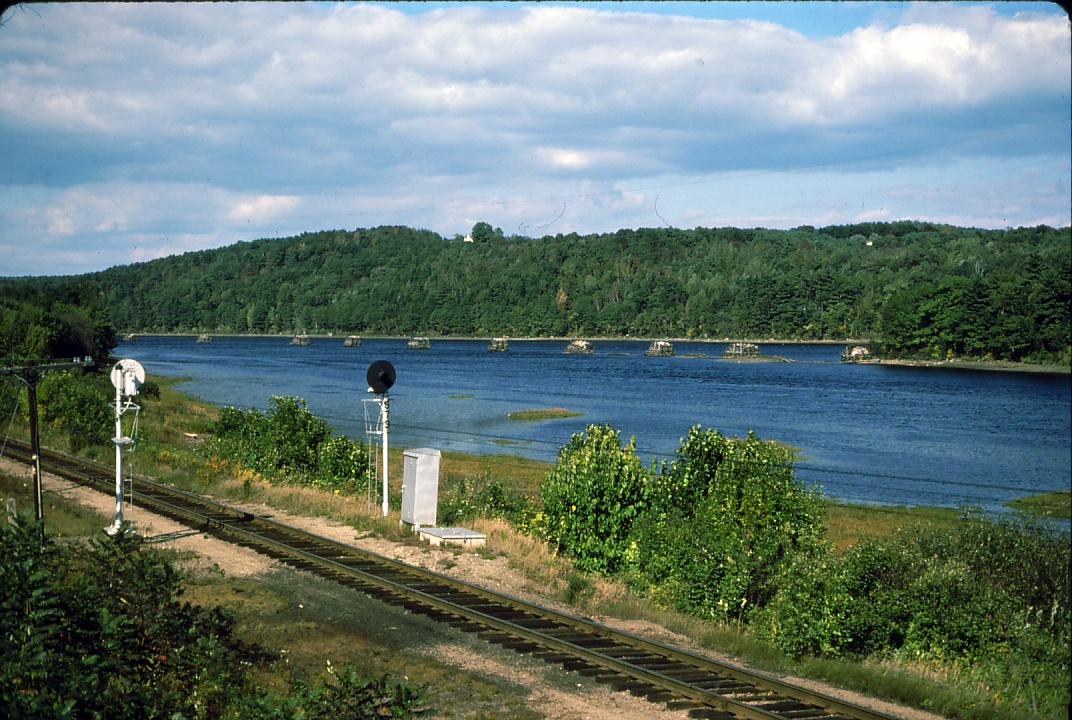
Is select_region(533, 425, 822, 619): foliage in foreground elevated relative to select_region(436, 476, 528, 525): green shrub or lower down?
elevated

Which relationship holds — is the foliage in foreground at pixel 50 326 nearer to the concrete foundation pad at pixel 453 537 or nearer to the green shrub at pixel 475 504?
the green shrub at pixel 475 504

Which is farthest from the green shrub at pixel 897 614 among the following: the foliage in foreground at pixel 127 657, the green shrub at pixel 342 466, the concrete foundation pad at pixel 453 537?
the green shrub at pixel 342 466

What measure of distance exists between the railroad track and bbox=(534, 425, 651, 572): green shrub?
Result: 379 cm

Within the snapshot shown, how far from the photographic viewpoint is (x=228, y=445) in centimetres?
2970

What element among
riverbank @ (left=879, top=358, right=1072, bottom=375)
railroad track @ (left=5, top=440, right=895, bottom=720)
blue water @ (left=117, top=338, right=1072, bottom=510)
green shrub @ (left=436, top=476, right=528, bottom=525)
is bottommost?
blue water @ (left=117, top=338, right=1072, bottom=510)

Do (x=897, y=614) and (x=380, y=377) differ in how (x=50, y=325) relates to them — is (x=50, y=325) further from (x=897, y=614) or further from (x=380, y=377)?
(x=897, y=614)

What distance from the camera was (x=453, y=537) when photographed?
55.8 ft

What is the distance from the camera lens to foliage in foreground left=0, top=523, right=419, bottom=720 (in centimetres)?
741

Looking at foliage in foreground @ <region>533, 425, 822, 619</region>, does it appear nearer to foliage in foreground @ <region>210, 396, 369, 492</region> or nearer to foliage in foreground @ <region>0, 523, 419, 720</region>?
foliage in foreground @ <region>0, 523, 419, 720</region>

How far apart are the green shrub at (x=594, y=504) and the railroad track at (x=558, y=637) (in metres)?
3.79

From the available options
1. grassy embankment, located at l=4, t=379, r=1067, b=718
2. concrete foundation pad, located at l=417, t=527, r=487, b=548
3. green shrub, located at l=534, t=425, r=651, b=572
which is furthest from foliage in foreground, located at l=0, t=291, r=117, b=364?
green shrub, located at l=534, t=425, r=651, b=572

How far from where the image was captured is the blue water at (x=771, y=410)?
157 feet

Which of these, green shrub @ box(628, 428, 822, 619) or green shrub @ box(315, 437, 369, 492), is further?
green shrub @ box(315, 437, 369, 492)

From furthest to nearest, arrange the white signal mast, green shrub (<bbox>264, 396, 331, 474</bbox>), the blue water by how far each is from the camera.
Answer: the blue water
green shrub (<bbox>264, 396, 331, 474</bbox>)
the white signal mast
